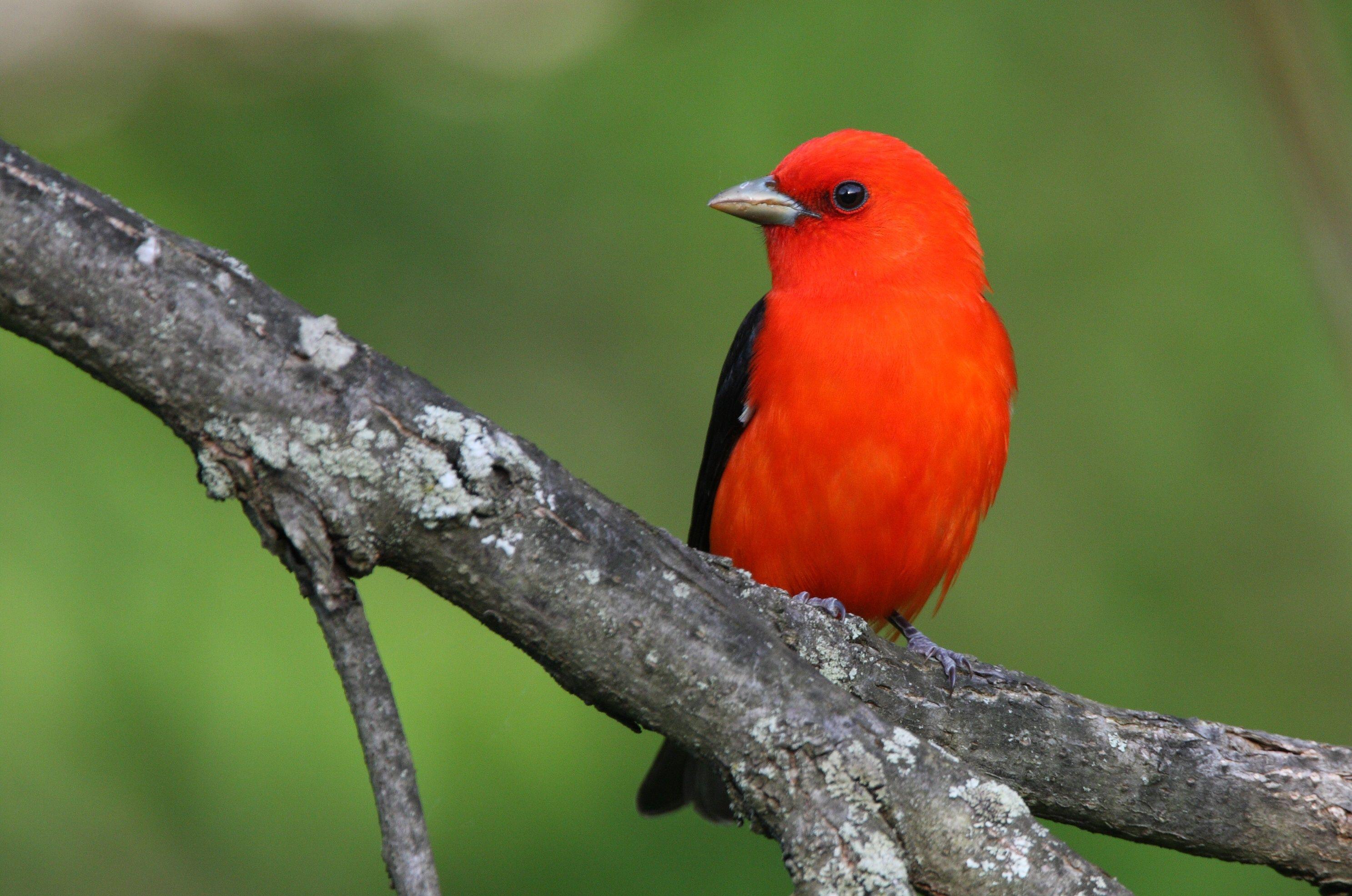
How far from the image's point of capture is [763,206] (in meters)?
4.84

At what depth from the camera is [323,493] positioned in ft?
7.84

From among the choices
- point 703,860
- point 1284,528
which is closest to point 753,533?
point 703,860

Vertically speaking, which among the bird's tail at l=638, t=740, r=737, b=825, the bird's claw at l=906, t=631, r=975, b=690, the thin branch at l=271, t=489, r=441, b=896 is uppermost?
the bird's claw at l=906, t=631, r=975, b=690

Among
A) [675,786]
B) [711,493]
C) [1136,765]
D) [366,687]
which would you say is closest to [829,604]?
[711,493]

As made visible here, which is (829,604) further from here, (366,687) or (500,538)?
(366,687)

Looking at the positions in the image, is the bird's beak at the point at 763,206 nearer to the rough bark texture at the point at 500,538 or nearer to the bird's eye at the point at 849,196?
the bird's eye at the point at 849,196

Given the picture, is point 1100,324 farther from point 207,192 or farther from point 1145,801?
point 207,192

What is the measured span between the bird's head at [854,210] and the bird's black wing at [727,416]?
0.24m

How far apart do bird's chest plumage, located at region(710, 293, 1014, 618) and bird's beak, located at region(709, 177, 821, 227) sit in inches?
14.2

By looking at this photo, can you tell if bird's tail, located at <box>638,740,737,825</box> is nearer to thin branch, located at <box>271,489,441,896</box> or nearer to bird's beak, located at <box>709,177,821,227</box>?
bird's beak, located at <box>709,177,821,227</box>

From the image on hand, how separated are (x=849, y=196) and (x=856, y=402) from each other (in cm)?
97

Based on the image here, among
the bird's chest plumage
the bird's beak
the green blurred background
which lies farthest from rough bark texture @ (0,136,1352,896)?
the green blurred background

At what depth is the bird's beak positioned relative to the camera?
4840 millimetres

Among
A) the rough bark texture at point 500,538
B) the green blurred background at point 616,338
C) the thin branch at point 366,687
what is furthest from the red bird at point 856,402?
the thin branch at point 366,687
